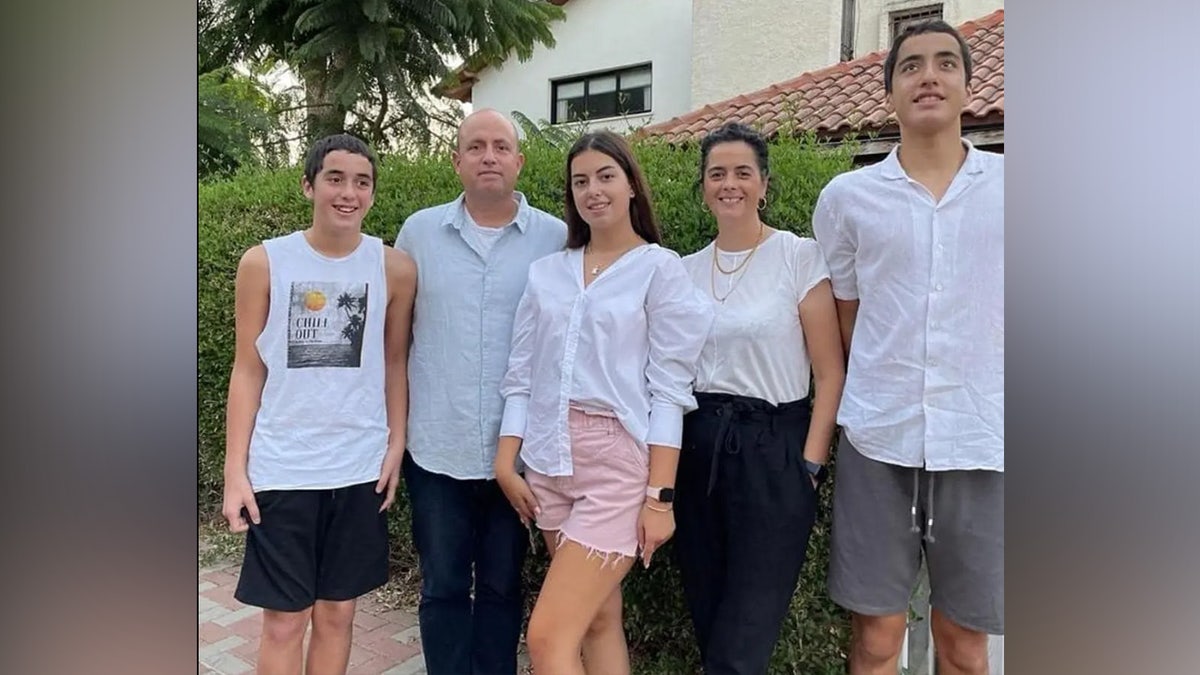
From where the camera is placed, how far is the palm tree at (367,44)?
6.64 feet

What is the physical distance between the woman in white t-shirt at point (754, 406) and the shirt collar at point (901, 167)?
22cm

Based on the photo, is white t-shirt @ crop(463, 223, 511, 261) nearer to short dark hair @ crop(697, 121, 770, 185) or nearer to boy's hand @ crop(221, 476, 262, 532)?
short dark hair @ crop(697, 121, 770, 185)

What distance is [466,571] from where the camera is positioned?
2.03m

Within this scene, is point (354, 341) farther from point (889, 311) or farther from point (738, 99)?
point (738, 99)

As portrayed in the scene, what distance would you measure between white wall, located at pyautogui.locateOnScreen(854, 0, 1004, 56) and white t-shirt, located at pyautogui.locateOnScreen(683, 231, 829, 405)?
542 millimetres

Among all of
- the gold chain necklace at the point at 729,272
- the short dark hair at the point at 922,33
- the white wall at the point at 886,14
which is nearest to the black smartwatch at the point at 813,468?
the gold chain necklace at the point at 729,272

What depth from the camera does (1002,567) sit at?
67.1 inches

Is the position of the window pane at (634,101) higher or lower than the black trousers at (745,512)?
higher

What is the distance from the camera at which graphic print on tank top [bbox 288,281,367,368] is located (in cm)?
185

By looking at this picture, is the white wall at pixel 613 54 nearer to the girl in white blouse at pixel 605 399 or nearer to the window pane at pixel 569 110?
the window pane at pixel 569 110

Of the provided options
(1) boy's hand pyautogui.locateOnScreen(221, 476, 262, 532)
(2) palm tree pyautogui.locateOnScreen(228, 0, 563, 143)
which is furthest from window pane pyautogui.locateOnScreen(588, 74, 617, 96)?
(1) boy's hand pyautogui.locateOnScreen(221, 476, 262, 532)

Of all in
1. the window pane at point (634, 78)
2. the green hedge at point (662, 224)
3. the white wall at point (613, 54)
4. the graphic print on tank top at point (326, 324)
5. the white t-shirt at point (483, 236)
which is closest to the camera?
the graphic print on tank top at point (326, 324)

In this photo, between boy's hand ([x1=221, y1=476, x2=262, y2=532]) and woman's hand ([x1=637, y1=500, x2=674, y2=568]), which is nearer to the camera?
woman's hand ([x1=637, y1=500, x2=674, y2=568])

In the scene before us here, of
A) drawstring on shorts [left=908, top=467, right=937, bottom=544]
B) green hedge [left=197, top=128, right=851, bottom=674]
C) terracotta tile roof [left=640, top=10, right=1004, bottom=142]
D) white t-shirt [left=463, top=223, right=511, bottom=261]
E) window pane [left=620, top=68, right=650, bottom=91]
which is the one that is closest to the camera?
terracotta tile roof [left=640, top=10, right=1004, bottom=142]
